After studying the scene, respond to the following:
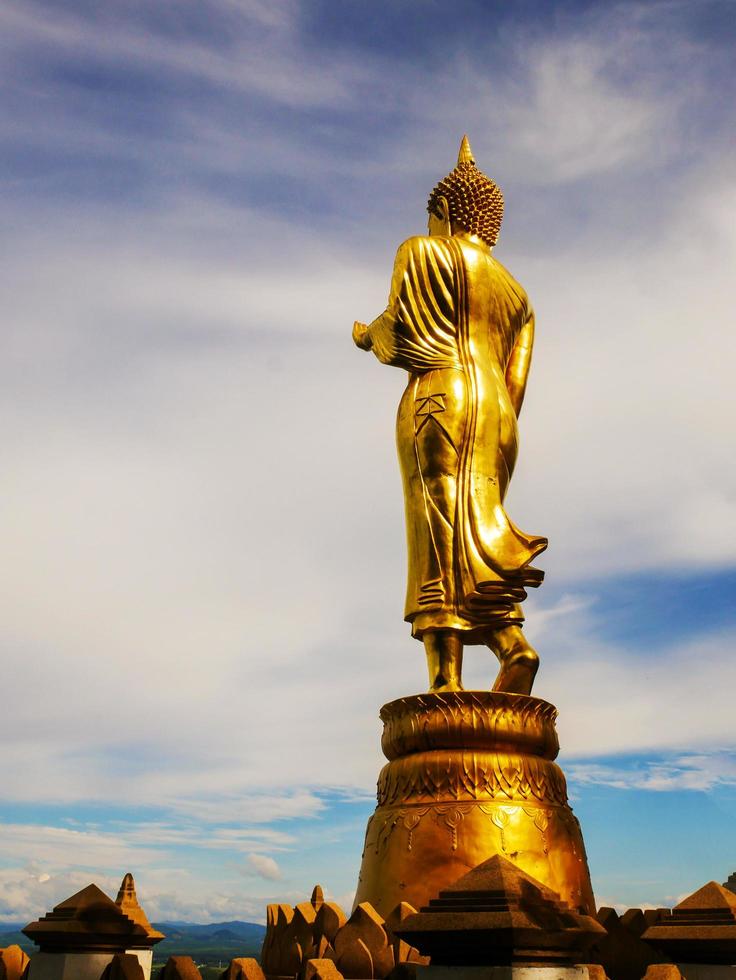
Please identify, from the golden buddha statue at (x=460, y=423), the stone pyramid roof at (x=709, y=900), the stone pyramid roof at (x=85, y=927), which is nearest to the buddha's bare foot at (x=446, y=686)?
the golden buddha statue at (x=460, y=423)

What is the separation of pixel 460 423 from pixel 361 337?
1645mm

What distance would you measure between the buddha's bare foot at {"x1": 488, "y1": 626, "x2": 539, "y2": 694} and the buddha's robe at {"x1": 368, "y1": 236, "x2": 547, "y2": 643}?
0.61ft

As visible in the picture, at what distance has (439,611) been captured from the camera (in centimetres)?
884

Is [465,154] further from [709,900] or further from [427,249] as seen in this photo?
[709,900]

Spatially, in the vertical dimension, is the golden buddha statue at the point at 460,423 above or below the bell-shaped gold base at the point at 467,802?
above

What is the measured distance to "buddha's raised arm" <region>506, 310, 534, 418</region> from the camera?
1028 cm

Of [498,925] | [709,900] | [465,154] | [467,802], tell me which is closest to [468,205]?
A: [465,154]

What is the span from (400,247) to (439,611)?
361 centimetres

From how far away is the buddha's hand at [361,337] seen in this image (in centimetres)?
1027

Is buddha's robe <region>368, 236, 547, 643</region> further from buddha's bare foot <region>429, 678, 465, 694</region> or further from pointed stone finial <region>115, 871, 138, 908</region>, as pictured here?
pointed stone finial <region>115, 871, 138, 908</region>

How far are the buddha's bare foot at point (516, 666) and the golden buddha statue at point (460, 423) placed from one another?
0.01 metres

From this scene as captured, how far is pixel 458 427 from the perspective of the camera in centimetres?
930

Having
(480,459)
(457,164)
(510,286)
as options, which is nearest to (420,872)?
(480,459)

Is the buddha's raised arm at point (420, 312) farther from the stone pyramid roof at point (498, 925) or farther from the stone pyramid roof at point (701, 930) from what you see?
the stone pyramid roof at point (498, 925)
